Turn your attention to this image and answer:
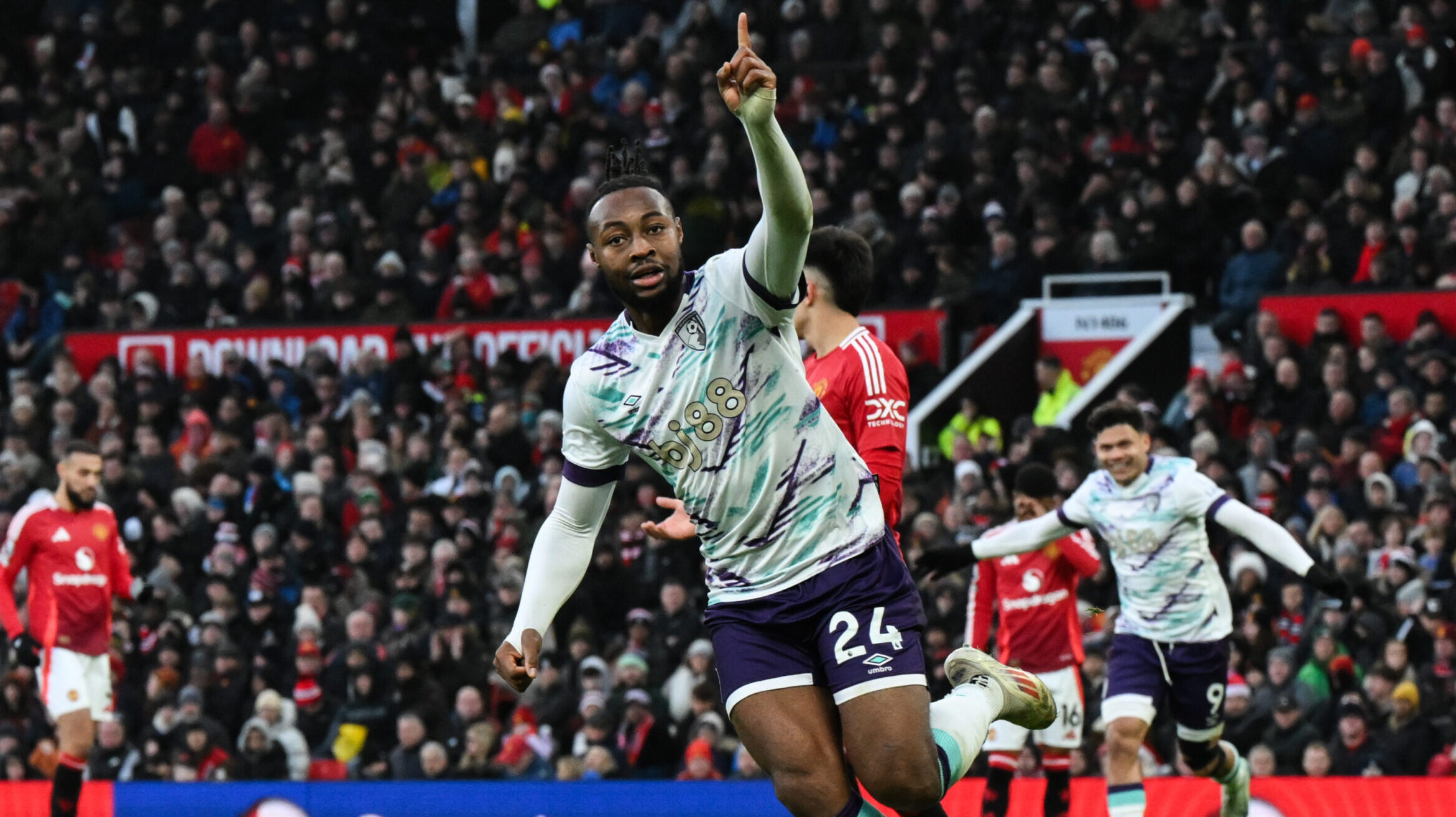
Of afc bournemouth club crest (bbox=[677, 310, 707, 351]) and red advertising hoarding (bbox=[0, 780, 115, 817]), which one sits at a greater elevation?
afc bournemouth club crest (bbox=[677, 310, 707, 351])

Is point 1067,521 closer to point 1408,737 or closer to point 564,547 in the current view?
point 1408,737

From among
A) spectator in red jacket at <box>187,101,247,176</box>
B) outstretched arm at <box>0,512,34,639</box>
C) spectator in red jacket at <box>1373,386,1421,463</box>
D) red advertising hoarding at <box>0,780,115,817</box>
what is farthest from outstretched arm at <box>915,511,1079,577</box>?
spectator in red jacket at <box>187,101,247,176</box>

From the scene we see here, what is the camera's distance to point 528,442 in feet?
54.9

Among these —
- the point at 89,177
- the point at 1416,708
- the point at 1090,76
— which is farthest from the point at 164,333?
the point at 1416,708

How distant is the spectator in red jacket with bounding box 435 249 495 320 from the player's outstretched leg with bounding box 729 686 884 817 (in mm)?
13158

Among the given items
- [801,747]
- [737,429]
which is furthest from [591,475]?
[801,747]

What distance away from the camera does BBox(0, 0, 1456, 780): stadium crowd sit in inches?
534

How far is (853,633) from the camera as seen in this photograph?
598 cm

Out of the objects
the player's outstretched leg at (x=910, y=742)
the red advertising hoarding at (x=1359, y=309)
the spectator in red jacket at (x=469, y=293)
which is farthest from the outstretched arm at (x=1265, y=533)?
the spectator in red jacket at (x=469, y=293)

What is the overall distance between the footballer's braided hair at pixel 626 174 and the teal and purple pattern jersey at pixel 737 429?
0.96ft

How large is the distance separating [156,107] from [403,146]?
133 inches

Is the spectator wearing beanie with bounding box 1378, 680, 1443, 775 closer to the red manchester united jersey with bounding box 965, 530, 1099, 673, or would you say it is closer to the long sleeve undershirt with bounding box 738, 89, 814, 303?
the red manchester united jersey with bounding box 965, 530, 1099, 673

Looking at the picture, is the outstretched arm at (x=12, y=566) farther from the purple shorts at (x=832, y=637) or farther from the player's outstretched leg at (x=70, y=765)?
the purple shorts at (x=832, y=637)

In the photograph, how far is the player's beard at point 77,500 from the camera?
11.4 m
